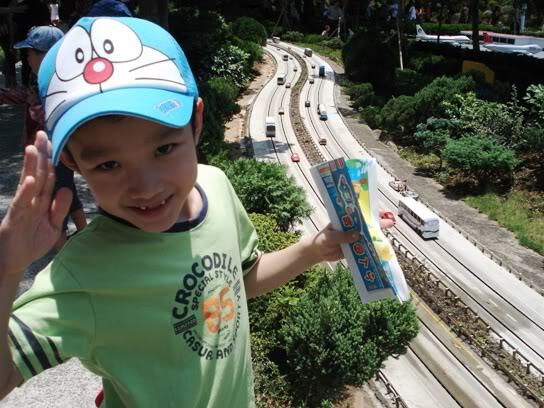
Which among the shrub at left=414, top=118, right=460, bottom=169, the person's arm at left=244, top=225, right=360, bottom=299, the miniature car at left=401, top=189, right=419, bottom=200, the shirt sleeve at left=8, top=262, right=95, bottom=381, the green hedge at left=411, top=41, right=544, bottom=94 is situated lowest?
the miniature car at left=401, top=189, right=419, bottom=200

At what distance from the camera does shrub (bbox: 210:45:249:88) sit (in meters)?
31.8

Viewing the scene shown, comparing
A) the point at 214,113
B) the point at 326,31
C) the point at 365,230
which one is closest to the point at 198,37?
the point at 214,113

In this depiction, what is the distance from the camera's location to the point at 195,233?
7.13 ft

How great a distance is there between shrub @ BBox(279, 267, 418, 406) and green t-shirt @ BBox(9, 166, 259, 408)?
5688 mm

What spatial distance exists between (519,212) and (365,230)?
20.0m

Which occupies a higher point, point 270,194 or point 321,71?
point 270,194

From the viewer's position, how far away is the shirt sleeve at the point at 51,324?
1640mm

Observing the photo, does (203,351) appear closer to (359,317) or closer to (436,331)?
(359,317)

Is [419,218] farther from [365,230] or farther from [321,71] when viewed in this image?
[321,71]

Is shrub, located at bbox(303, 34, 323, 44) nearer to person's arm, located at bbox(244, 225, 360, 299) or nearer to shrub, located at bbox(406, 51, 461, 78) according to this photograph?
shrub, located at bbox(406, 51, 461, 78)

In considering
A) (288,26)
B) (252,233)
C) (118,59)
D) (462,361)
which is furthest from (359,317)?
(288,26)

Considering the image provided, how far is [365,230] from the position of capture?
2504 mm

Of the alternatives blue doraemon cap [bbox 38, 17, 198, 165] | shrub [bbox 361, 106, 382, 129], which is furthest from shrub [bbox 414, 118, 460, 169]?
blue doraemon cap [bbox 38, 17, 198, 165]

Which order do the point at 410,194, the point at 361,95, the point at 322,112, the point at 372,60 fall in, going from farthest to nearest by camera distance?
1. the point at 372,60
2. the point at 361,95
3. the point at 322,112
4. the point at 410,194
